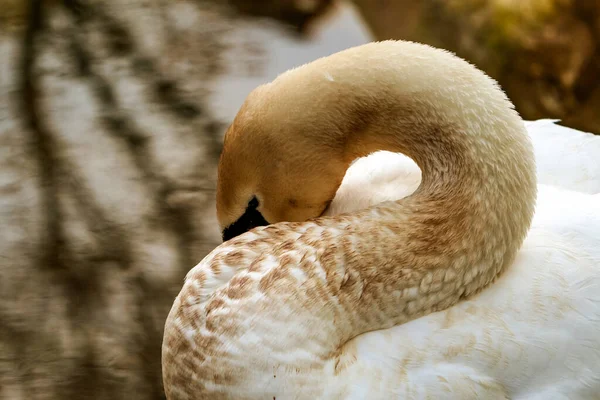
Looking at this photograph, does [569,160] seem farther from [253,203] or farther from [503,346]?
[253,203]

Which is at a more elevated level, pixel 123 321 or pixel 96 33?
pixel 96 33

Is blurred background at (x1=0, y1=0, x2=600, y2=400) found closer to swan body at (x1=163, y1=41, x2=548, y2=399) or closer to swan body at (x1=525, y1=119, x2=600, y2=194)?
swan body at (x1=163, y1=41, x2=548, y2=399)

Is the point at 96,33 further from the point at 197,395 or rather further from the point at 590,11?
the point at 197,395

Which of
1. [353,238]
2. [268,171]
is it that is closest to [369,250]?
[353,238]

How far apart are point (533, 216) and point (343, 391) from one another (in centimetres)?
56

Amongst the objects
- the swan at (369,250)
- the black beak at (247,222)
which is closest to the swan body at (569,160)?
the swan at (369,250)

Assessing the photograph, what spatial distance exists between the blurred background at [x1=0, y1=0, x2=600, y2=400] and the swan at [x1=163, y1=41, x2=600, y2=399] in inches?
25.2

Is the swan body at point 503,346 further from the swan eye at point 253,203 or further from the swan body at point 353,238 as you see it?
the swan eye at point 253,203

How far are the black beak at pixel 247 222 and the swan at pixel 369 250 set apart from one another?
0.10m

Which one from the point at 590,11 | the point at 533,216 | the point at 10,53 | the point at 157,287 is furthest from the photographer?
the point at 10,53

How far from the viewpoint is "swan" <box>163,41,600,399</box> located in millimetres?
1383

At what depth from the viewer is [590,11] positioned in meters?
2.80

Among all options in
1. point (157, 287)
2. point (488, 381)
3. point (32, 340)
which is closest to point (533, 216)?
point (488, 381)

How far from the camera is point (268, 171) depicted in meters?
1.59
